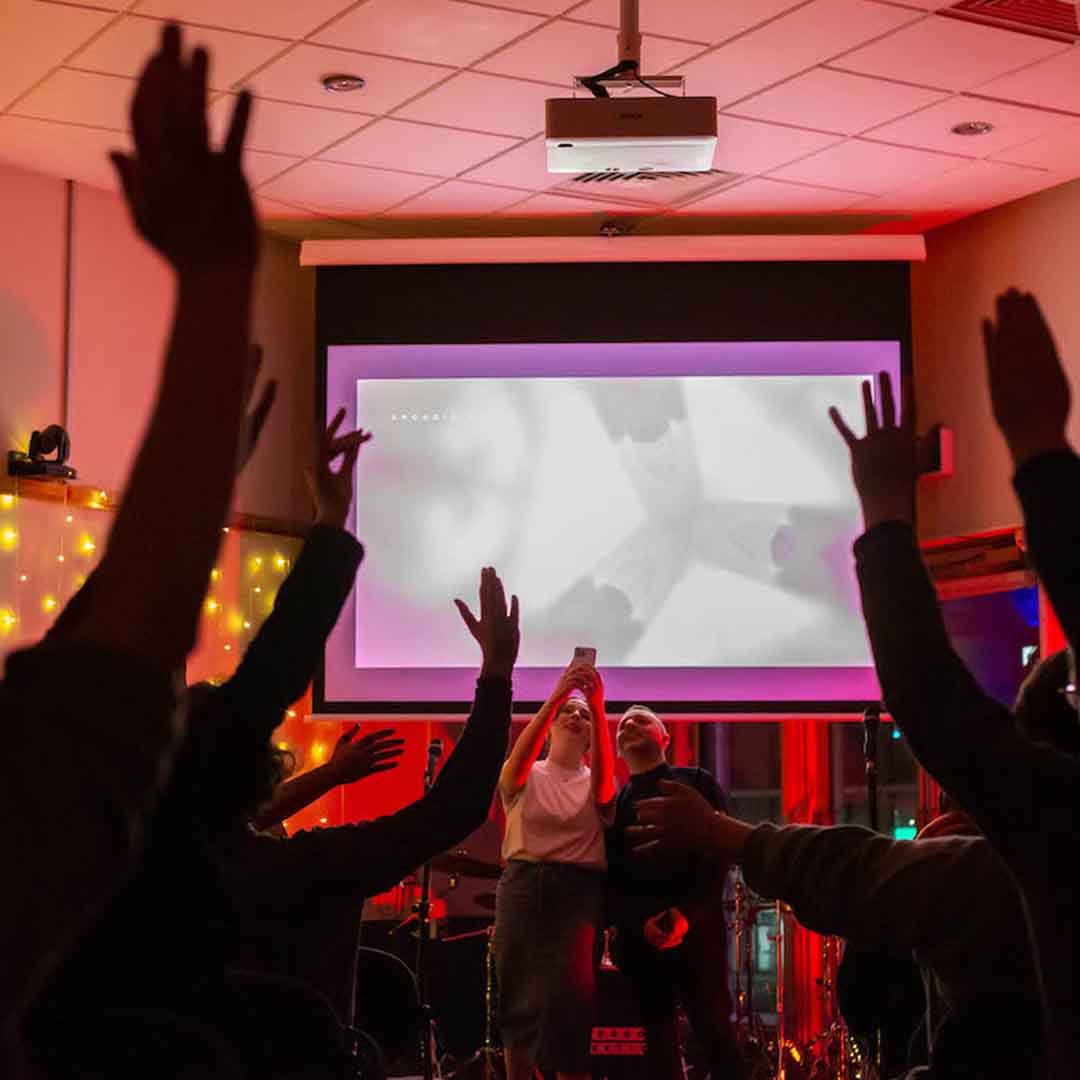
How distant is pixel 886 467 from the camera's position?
1579 mm

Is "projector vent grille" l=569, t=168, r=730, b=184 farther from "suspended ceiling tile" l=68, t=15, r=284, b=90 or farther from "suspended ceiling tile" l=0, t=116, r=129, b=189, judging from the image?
"suspended ceiling tile" l=0, t=116, r=129, b=189

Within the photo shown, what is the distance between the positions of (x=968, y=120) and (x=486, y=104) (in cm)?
182

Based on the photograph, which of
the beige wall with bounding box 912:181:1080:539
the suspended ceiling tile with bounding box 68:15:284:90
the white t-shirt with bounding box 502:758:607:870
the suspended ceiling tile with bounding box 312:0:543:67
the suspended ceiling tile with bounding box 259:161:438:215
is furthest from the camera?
the beige wall with bounding box 912:181:1080:539

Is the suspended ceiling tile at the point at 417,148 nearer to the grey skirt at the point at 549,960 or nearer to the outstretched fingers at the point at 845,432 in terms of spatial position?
the grey skirt at the point at 549,960

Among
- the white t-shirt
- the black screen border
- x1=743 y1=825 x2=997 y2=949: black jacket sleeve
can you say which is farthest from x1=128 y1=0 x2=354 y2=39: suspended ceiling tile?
x1=743 y1=825 x2=997 y2=949: black jacket sleeve

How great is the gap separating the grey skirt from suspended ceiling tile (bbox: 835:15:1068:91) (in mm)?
2981

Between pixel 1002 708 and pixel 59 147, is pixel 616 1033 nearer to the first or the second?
pixel 59 147

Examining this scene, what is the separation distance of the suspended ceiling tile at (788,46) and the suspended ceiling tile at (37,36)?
2.04 metres

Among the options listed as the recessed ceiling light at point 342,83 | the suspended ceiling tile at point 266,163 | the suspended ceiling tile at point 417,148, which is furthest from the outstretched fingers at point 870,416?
the suspended ceiling tile at point 266,163

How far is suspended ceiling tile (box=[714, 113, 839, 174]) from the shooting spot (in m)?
6.27

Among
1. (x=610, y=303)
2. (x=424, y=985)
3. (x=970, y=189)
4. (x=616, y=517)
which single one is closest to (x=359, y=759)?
(x=424, y=985)

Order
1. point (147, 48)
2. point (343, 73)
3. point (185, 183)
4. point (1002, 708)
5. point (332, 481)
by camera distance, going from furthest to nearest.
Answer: point (343, 73) < point (147, 48) < point (332, 481) < point (1002, 708) < point (185, 183)

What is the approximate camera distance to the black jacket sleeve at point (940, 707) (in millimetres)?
1265

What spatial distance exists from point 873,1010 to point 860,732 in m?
4.63
